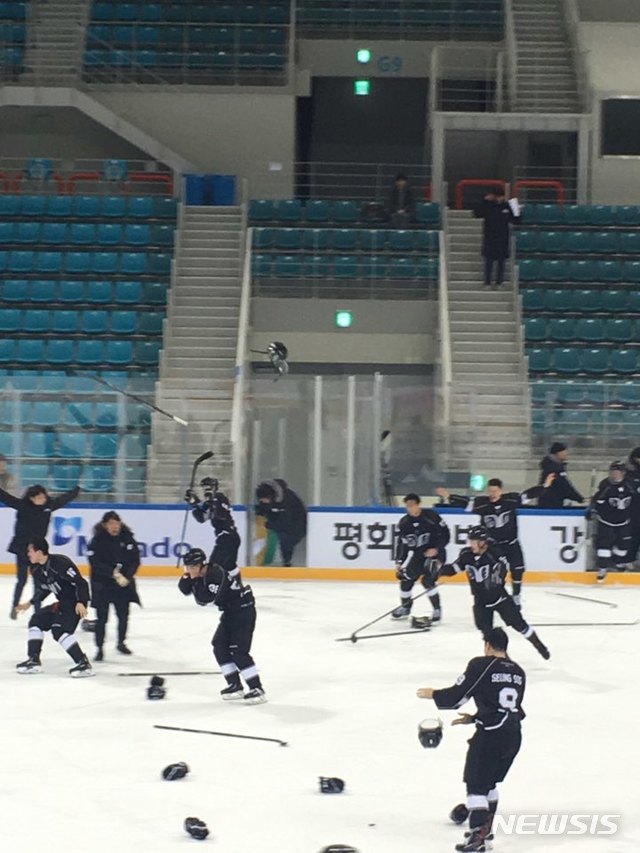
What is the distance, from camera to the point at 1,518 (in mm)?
18797

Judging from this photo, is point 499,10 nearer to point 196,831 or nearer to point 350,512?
point 350,512

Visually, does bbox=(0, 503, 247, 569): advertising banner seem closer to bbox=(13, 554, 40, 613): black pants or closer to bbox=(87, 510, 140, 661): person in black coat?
bbox=(13, 554, 40, 613): black pants

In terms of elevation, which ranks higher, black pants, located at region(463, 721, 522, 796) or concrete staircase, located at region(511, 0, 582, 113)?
concrete staircase, located at region(511, 0, 582, 113)

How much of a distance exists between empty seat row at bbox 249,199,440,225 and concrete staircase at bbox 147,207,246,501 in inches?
15.3

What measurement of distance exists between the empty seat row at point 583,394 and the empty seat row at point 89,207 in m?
8.24

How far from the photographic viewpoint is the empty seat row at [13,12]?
26.9 m

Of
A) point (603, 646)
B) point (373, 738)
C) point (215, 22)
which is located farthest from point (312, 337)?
point (373, 738)

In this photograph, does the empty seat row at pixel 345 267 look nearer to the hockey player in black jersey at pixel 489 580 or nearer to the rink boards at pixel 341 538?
the rink boards at pixel 341 538

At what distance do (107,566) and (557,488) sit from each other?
6.76m

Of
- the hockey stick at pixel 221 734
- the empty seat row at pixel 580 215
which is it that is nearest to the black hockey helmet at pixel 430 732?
the hockey stick at pixel 221 734

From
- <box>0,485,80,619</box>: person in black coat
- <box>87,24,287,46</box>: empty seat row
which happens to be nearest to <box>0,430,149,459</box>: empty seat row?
<box>0,485,80,619</box>: person in black coat

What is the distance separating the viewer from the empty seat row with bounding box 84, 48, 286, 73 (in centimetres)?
2628

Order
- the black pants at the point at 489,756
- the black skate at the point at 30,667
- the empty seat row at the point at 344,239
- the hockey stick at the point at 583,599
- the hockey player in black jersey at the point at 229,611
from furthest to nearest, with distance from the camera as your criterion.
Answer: the empty seat row at the point at 344,239 < the hockey stick at the point at 583,599 < the black skate at the point at 30,667 < the hockey player in black jersey at the point at 229,611 < the black pants at the point at 489,756

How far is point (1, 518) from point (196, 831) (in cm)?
1082
